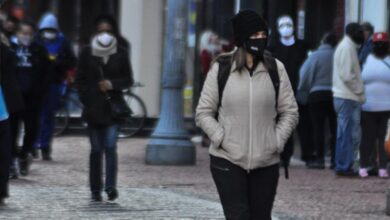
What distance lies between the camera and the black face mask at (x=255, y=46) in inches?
278

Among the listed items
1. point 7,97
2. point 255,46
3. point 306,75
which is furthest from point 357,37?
point 255,46

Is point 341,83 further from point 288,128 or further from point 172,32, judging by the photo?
point 288,128

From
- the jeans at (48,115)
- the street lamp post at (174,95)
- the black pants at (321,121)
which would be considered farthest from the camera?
the black pants at (321,121)

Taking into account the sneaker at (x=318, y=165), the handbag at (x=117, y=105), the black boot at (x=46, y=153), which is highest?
the handbag at (x=117, y=105)

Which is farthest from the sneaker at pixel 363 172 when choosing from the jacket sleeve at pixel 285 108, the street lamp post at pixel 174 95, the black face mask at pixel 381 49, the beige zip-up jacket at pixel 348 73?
the jacket sleeve at pixel 285 108

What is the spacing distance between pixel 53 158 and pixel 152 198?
4704 millimetres

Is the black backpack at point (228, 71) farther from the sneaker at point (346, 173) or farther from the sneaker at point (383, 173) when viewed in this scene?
the sneaker at point (383, 173)

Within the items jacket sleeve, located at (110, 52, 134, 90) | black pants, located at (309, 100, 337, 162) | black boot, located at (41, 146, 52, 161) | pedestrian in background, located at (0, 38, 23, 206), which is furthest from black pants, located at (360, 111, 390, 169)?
pedestrian in background, located at (0, 38, 23, 206)

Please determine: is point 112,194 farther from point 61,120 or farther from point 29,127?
point 61,120

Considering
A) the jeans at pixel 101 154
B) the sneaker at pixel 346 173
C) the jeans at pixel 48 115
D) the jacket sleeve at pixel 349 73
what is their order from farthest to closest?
the jeans at pixel 48 115
the sneaker at pixel 346 173
the jacket sleeve at pixel 349 73
the jeans at pixel 101 154

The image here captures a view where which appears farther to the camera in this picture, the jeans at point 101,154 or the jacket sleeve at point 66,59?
the jacket sleeve at point 66,59

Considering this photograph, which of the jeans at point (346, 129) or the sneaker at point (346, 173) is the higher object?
the jeans at point (346, 129)

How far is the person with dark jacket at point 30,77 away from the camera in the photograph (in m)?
13.8

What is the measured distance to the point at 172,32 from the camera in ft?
52.3
